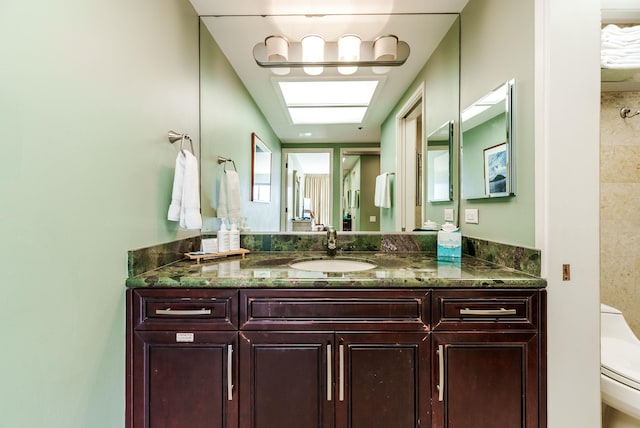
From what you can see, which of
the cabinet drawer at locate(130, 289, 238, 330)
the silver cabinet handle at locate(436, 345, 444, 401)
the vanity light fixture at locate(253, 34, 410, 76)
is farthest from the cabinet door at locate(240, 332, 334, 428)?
the vanity light fixture at locate(253, 34, 410, 76)

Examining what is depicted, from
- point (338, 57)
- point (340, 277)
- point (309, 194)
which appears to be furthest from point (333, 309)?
point (338, 57)

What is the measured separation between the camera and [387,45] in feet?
5.41

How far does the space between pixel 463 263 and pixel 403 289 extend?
490mm

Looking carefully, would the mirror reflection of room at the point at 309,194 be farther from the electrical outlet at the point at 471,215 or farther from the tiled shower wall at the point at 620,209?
the tiled shower wall at the point at 620,209

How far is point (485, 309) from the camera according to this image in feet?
3.44

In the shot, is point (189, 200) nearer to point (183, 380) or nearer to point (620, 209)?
point (183, 380)

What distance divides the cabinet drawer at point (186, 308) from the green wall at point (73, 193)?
0.28 feet

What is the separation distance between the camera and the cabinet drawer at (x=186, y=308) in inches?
41.4

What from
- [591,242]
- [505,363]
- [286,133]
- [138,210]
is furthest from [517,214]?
[138,210]

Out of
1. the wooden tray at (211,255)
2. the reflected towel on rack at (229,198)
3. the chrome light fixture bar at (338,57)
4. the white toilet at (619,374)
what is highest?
the chrome light fixture bar at (338,57)

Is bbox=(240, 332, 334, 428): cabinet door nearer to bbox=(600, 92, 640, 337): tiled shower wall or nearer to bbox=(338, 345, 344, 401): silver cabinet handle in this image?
bbox=(338, 345, 344, 401): silver cabinet handle

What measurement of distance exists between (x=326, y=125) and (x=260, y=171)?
1.77 feet

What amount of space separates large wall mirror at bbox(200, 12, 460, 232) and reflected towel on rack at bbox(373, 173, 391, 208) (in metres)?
0.04

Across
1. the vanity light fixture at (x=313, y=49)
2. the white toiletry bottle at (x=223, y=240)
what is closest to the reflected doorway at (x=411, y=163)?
the vanity light fixture at (x=313, y=49)
